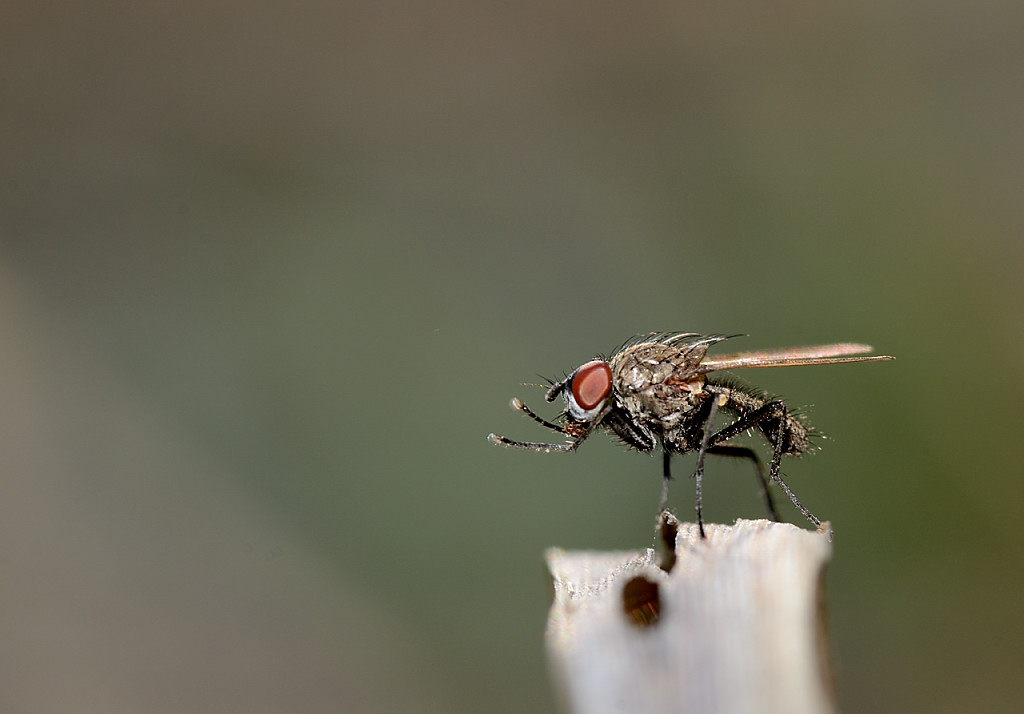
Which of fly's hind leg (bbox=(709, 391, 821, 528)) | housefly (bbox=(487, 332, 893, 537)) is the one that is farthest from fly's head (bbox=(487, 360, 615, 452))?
fly's hind leg (bbox=(709, 391, 821, 528))

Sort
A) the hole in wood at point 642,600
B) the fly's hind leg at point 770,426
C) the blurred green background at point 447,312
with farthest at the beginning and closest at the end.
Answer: the blurred green background at point 447,312 → the fly's hind leg at point 770,426 → the hole in wood at point 642,600

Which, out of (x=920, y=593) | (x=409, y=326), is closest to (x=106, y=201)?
(x=409, y=326)

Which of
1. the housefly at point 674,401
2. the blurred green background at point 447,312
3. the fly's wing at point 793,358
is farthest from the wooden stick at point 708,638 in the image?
the blurred green background at point 447,312

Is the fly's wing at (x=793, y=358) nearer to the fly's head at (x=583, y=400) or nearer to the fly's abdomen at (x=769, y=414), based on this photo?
the fly's abdomen at (x=769, y=414)

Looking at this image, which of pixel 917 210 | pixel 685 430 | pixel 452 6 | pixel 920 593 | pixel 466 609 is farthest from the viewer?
pixel 452 6

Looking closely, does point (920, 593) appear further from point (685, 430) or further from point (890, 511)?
point (685, 430)

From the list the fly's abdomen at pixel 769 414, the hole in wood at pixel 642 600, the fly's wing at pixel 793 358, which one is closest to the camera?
the hole in wood at pixel 642 600

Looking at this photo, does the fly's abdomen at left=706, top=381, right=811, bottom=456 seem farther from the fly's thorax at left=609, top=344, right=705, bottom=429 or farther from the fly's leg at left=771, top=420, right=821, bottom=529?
the fly's thorax at left=609, top=344, right=705, bottom=429
